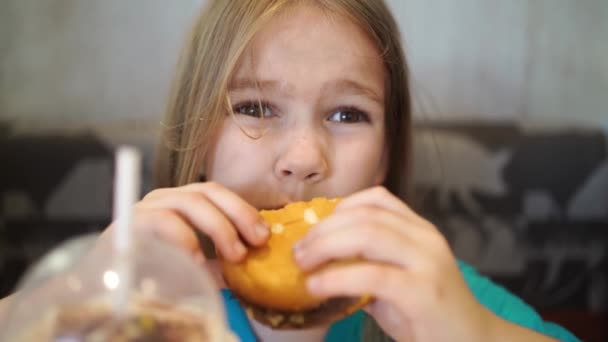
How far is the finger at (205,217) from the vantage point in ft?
1.66

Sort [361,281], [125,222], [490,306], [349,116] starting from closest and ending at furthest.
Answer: [125,222] < [361,281] < [349,116] < [490,306]

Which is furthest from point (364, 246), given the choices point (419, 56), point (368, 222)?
point (419, 56)

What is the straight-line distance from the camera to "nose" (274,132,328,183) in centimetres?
70

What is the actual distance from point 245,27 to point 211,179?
0.25 metres

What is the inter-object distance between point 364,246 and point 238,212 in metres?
0.14

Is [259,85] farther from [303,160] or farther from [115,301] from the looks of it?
[115,301]

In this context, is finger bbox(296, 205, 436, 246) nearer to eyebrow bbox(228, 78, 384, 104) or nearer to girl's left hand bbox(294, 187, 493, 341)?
girl's left hand bbox(294, 187, 493, 341)

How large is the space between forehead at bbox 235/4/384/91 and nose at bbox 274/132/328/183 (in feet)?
0.29

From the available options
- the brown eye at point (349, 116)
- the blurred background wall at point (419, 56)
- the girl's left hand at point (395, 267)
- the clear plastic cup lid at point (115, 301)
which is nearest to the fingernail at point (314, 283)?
the girl's left hand at point (395, 267)

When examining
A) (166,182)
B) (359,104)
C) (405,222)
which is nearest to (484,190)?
(359,104)

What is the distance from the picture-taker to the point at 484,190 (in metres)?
1.37

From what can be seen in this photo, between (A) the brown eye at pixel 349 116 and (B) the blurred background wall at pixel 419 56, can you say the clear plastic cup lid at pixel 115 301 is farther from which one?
(B) the blurred background wall at pixel 419 56

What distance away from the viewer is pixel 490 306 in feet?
3.29

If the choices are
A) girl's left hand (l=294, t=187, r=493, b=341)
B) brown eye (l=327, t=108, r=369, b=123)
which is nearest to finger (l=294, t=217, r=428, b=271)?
girl's left hand (l=294, t=187, r=493, b=341)
